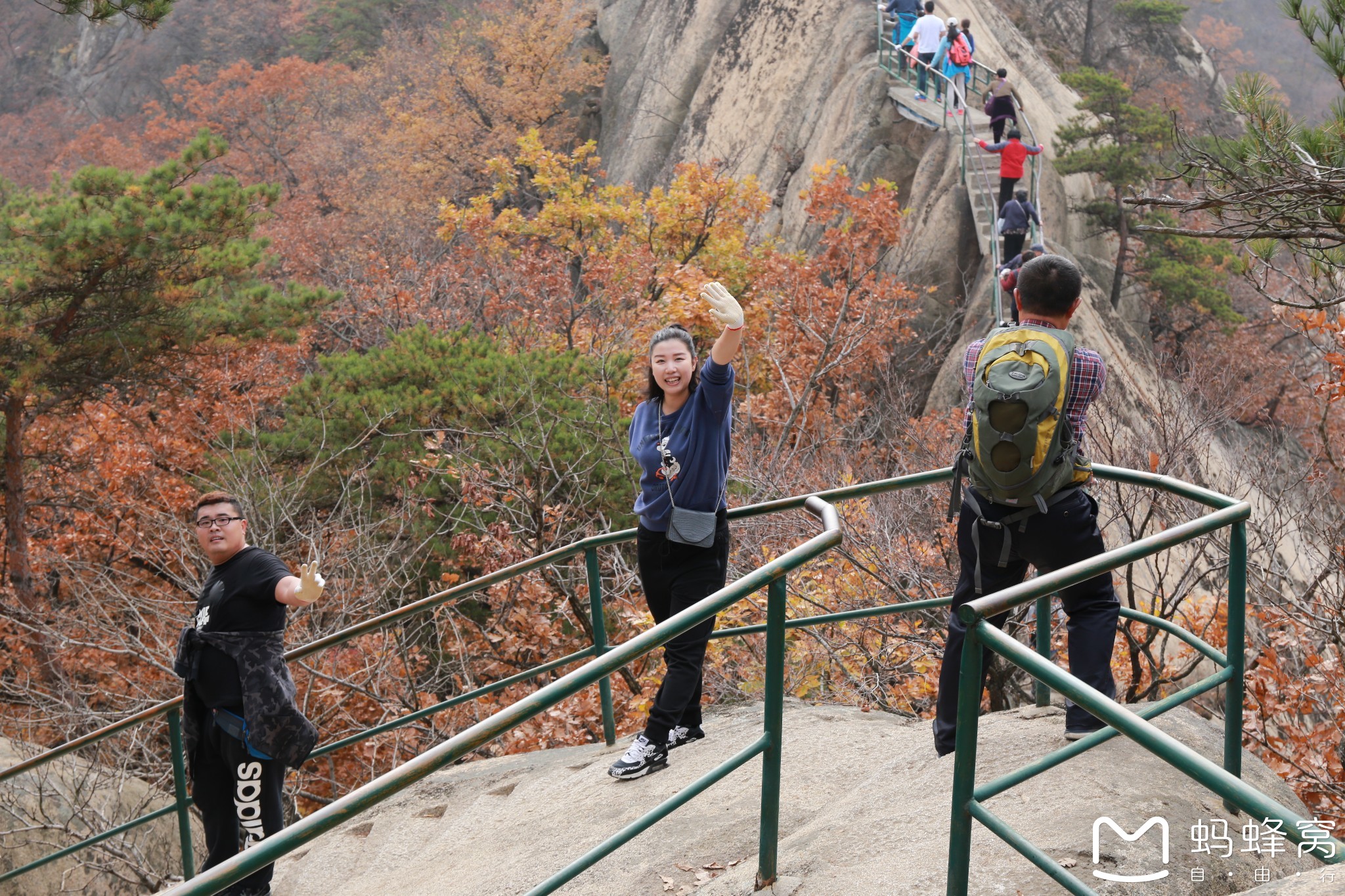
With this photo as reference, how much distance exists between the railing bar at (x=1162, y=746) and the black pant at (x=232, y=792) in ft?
8.75

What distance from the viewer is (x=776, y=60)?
80.5ft

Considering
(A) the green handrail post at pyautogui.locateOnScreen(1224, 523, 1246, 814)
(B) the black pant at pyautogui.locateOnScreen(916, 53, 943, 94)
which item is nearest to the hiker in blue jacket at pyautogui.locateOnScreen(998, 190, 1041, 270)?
(B) the black pant at pyautogui.locateOnScreen(916, 53, 943, 94)

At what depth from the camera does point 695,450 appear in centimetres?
356

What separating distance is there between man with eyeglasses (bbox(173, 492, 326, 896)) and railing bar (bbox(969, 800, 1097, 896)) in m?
2.29

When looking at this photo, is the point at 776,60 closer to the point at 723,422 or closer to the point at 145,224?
the point at 145,224

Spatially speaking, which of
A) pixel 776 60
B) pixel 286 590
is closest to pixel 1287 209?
pixel 286 590

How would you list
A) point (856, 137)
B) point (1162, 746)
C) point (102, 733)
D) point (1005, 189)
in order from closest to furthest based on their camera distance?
point (1162, 746)
point (102, 733)
point (1005, 189)
point (856, 137)

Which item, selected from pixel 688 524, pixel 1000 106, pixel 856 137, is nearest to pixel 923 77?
pixel 856 137

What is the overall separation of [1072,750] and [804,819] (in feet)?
3.75

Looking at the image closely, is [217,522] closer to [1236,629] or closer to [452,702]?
[452,702]

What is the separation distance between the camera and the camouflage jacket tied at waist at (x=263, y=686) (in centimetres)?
349

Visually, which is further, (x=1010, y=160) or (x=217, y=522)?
(x=1010, y=160)

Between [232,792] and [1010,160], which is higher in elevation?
[1010,160]

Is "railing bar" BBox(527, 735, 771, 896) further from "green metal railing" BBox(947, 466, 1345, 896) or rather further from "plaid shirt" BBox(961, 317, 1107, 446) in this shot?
"plaid shirt" BBox(961, 317, 1107, 446)
